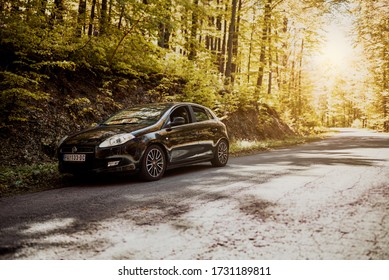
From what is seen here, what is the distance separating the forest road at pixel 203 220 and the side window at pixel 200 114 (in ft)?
7.51

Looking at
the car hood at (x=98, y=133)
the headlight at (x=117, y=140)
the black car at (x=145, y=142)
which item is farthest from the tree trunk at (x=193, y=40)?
the headlight at (x=117, y=140)

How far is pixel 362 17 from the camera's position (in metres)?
21.0

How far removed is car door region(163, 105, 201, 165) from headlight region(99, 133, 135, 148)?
2.95 feet

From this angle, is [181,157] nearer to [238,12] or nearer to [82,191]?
[82,191]

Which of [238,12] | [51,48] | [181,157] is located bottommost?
[181,157]

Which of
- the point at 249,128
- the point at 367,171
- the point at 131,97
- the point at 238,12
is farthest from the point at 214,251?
the point at 238,12

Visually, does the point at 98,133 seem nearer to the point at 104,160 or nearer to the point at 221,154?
the point at 104,160

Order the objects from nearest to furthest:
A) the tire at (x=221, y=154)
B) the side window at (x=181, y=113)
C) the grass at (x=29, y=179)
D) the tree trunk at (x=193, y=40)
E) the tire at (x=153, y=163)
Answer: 1. the grass at (x=29, y=179)
2. the tire at (x=153, y=163)
3. the side window at (x=181, y=113)
4. the tire at (x=221, y=154)
5. the tree trunk at (x=193, y=40)

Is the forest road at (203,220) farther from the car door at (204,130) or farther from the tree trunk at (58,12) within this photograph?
the tree trunk at (58,12)

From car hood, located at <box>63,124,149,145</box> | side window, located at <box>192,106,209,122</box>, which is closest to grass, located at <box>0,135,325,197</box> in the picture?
car hood, located at <box>63,124,149,145</box>

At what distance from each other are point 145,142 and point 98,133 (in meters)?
0.95

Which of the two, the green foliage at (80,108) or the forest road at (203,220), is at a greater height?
the green foliage at (80,108)

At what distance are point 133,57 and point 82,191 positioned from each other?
8668 mm

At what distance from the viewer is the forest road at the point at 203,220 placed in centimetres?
303
